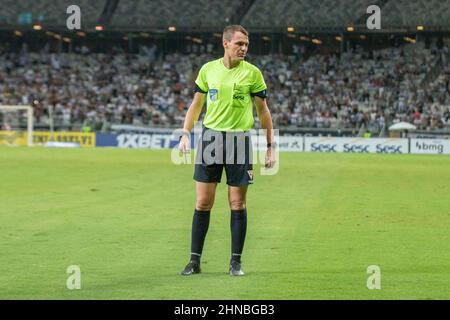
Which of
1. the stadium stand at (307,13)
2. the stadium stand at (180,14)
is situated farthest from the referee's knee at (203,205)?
the stadium stand at (180,14)

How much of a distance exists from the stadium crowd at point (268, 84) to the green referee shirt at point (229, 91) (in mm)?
44029

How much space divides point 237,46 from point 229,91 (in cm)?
47

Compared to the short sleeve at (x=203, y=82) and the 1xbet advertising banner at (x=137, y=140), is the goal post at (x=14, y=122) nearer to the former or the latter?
the 1xbet advertising banner at (x=137, y=140)

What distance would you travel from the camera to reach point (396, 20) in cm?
5534

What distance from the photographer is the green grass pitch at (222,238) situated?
9.09 meters

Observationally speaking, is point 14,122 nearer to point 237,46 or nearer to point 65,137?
point 65,137

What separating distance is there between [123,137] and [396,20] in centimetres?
1699

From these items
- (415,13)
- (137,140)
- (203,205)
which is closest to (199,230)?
(203,205)

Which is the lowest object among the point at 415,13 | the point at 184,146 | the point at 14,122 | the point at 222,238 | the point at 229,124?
the point at 222,238

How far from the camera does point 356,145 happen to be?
5091 cm

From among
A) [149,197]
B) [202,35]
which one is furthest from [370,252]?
[202,35]

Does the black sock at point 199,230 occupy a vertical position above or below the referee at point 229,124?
below

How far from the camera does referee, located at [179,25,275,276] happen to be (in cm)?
980

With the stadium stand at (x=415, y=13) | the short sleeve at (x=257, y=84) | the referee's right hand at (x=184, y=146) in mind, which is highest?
the stadium stand at (x=415, y=13)
